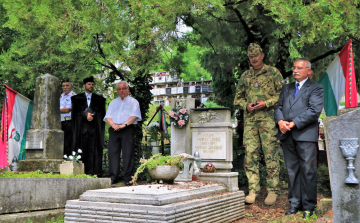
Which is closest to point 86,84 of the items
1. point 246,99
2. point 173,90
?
point 246,99

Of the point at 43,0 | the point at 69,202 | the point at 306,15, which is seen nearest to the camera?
the point at 69,202

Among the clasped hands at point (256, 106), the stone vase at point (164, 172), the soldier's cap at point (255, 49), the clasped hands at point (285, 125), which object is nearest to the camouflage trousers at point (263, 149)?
the clasped hands at point (256, 106)

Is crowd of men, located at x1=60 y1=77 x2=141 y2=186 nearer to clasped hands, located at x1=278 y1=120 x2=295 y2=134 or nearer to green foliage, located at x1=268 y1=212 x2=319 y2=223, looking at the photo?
clasped hands, located at x1=278 y1=120 x2=295 y2=134

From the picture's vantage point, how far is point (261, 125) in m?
7.10

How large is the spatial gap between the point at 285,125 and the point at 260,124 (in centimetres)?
157

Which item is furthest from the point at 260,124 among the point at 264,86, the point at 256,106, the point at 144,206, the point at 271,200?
the point at 144,206

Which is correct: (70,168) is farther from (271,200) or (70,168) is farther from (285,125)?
(285,125)

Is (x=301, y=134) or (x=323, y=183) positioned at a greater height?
(x=301, y=134)

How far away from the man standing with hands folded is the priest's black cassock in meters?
0.51

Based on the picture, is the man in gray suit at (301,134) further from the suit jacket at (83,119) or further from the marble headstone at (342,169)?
the suit jacket at (83,119)

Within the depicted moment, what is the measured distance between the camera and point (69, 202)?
193 inches

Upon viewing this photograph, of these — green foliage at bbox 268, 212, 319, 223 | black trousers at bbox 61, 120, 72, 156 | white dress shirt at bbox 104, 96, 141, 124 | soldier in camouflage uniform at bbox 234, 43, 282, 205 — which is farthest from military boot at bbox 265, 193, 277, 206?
black trousers at bbox 61, 120, 72, 156

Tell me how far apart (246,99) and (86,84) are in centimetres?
365

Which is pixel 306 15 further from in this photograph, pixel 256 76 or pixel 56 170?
pixel 56 170
